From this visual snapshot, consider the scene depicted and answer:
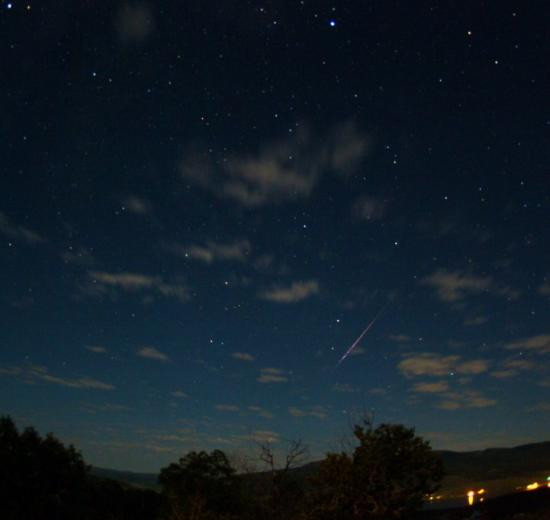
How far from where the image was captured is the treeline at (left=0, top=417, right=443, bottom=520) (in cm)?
3038

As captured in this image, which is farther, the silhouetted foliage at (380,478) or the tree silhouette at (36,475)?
the tree silhouette at (36,475)

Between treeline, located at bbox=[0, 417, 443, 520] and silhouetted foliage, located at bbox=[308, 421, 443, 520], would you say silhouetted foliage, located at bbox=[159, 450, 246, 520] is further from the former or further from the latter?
silhouetted foliage, located at bbox=[308, 421, 443, 520]

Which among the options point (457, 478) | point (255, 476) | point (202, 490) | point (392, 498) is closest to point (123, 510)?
point (202, 490)

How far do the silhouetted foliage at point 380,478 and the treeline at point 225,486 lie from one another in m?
0.06

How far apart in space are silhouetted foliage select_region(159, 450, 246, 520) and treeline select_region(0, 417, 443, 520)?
96mm

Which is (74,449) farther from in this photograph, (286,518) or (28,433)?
(286,518)

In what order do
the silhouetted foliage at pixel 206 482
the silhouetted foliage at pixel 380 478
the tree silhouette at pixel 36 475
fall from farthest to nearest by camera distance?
the silhouetted foliage at pixel 206 482 → the tree silhouette at pixel 36 475 → the silhouetted foliage at pixel 380 478

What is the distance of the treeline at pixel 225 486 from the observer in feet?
99.7

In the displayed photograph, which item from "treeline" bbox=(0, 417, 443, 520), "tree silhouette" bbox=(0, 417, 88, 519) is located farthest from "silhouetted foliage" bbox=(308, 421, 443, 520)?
"tree silhouette" bbox=(0, 417, 88, 519)

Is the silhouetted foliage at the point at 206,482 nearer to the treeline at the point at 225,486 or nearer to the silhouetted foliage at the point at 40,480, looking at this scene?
the treeline at the point at 225,486

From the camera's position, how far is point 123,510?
57.8 m

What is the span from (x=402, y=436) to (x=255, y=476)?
69.4 ft

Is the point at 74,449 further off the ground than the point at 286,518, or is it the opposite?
the point at 74,449

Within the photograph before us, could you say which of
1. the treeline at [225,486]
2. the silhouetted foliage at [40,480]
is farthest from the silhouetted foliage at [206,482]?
the silhouetted foliage at [40,480]
